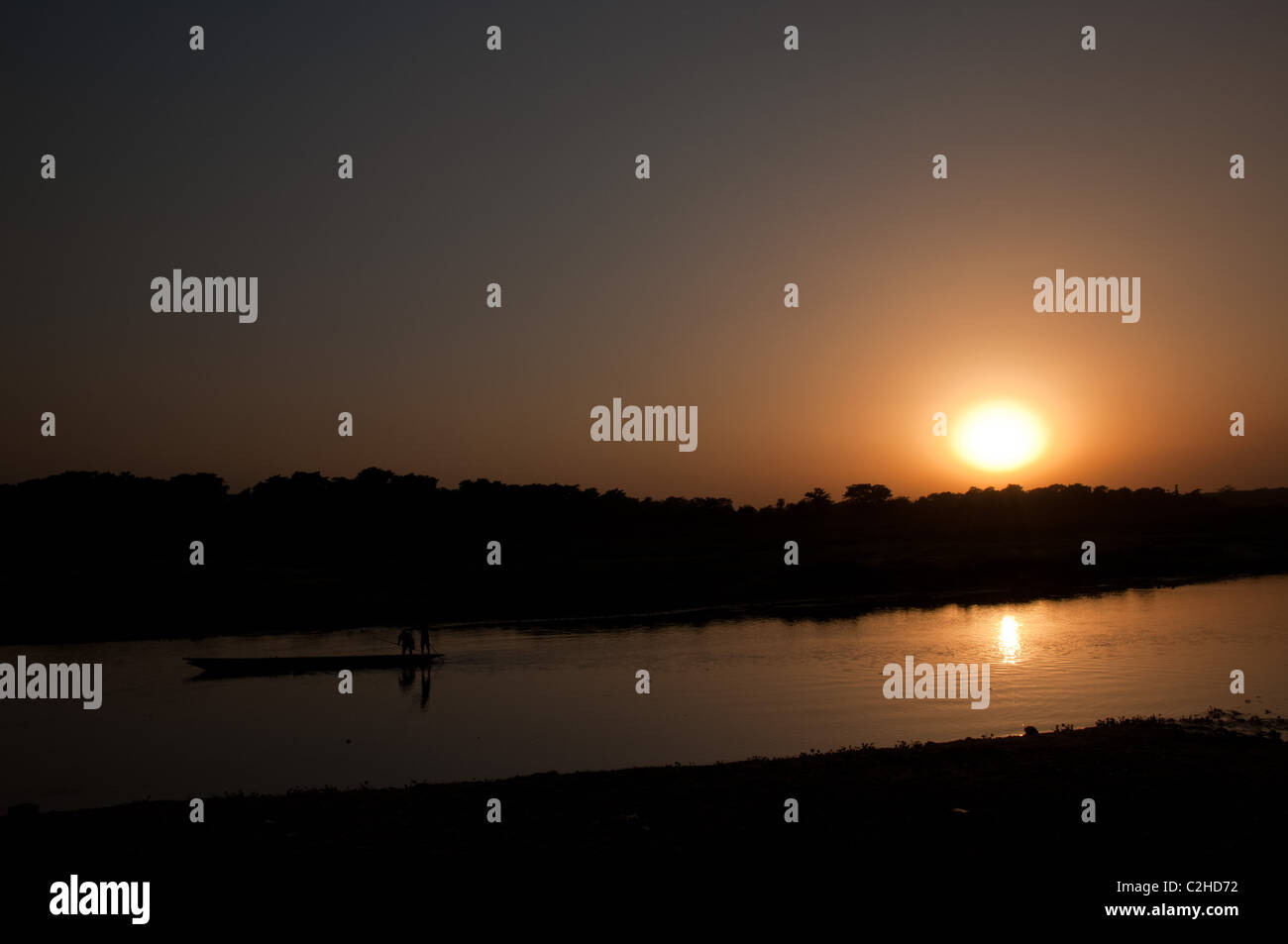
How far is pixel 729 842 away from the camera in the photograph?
14562 mm

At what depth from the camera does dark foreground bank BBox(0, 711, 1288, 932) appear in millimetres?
12445

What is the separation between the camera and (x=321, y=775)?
2414 cm

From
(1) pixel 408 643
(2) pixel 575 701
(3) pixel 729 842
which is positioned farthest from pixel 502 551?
(3) pixel 729 842

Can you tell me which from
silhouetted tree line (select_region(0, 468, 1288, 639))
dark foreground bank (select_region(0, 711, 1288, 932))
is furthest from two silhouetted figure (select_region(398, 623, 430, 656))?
dark foreground bank (select_region(0, 711, 1288, 932))

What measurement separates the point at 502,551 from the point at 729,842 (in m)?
92.5

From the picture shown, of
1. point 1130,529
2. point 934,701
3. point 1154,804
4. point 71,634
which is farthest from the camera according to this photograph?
point 1130,529

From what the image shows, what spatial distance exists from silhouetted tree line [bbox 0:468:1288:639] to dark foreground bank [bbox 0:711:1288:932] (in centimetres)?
4679

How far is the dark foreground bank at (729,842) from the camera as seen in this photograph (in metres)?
12.4

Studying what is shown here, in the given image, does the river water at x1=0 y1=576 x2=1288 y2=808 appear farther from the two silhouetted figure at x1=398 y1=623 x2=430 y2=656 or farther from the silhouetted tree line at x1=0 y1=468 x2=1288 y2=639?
the silhouetted tree line at x1=0 y1=468 x2=1288 y2=639
